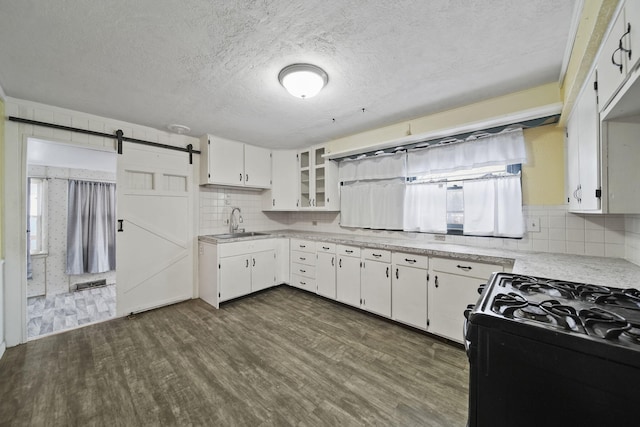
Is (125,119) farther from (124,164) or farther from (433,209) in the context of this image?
(433,209)

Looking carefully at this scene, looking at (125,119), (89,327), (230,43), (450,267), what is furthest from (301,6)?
(89,327)

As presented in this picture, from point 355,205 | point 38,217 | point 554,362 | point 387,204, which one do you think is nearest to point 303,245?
point 355,205

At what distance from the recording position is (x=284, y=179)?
4.14 metres

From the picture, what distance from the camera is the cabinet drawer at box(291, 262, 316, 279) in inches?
138

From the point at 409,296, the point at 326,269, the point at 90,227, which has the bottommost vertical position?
the point at 409,296

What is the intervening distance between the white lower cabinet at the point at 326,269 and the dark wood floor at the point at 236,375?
545 mm

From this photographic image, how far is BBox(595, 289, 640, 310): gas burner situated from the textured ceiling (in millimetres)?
1476

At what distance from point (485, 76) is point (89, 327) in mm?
4603

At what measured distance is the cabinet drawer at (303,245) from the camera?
350 centimetres

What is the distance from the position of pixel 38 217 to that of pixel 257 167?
13.0 feet

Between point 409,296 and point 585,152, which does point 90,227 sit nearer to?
point 409,296

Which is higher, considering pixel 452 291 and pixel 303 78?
pixel 303 78

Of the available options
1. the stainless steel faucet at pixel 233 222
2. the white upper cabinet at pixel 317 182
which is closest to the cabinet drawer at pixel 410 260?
the white upper cabinet at pixel 317 182

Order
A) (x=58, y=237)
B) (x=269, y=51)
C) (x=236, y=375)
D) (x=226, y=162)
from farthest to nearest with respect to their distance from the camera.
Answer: (x=58, y=237) → (x=226, y=162) → (x=236, y=375) → (x=269, y=51)
